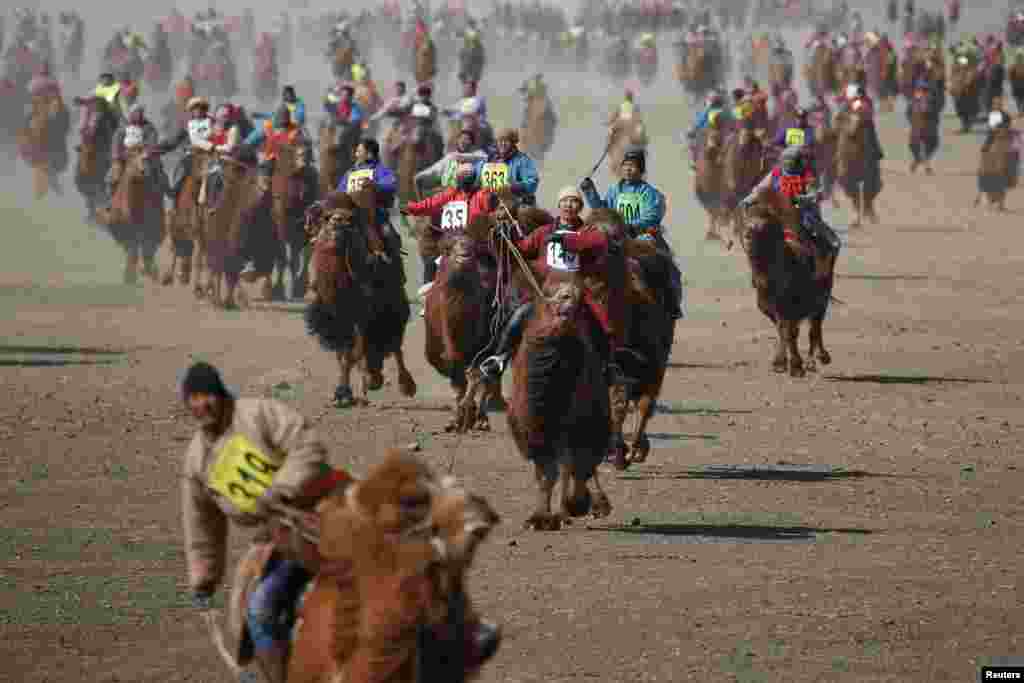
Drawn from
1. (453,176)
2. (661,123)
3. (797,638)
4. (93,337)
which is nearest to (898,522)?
(797,638)

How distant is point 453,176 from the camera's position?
22.0 m

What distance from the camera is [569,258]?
15250 millimetres

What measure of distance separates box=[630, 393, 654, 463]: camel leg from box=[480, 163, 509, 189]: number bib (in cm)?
334

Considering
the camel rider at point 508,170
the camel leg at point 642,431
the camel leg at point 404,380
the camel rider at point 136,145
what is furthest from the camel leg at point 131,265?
the camel leg at point 642,431

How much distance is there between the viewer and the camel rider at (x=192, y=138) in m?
32.0

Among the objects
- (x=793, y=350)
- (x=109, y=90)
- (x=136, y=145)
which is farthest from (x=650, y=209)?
(x=109, y=90)

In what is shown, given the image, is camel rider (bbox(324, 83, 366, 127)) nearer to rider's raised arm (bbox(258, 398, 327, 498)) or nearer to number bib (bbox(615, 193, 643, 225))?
number bib (bbox(615, 193, 643, 225))

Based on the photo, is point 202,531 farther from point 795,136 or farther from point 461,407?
point 795,136

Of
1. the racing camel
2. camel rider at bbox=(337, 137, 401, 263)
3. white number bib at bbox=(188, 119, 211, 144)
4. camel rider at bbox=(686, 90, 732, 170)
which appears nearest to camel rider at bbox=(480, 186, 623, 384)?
the racing camel

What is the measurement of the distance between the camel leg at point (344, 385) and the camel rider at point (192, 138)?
10.7m

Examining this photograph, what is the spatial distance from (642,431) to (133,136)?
18.5 meters

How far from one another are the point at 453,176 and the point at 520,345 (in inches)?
297

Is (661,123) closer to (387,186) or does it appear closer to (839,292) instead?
(839,292)

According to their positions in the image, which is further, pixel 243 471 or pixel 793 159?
pixel 793 159
